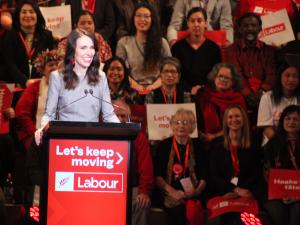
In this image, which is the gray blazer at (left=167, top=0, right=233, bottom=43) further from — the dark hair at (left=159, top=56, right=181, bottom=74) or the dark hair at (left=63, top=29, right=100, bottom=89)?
the dark hair at (left=63, top=29, right=100, bottom=89)

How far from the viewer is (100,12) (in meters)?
9.41

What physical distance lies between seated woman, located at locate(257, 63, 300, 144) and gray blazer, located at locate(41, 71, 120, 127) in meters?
2.82

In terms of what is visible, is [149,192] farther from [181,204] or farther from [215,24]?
[215,24]

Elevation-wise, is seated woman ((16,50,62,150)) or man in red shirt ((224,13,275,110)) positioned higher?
man in red shirt ((224,13,275,110))

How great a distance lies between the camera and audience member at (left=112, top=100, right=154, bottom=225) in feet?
23.5

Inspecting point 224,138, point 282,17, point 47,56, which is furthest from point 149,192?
point 282,17

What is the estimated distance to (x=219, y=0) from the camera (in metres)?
9.55

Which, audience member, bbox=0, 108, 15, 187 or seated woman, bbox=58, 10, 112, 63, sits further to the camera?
seated woman, bbox=58, 10, 112, 63

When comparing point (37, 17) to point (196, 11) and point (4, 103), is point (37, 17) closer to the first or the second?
point (4, 103)

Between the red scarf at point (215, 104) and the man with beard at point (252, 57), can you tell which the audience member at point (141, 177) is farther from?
the man with beard at point (252, 57)

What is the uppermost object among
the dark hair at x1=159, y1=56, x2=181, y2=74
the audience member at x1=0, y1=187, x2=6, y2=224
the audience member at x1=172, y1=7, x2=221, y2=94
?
the audience member at x1=172, y1=7, x2=221, y2=94

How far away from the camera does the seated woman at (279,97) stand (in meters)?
7.86

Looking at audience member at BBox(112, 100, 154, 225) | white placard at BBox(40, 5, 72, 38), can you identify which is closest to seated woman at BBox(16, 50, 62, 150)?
audience member at BBox(112, 100, 154, 225)

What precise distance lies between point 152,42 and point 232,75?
0.98m
